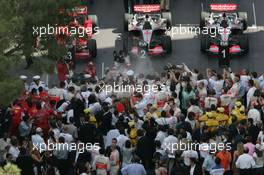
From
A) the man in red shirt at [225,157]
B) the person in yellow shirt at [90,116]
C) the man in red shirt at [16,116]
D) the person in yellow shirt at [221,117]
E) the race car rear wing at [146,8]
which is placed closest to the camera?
the man in red shirt at [225,157]

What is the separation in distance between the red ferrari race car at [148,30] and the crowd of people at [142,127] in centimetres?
528

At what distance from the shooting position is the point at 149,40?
117ft

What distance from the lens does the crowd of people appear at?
25469 millimetres

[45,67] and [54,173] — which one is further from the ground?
[45,67]

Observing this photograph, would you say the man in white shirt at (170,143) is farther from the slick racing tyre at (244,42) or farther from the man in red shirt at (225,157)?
the slick racing tyre at (244,42)

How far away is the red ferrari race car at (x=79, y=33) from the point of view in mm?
29672

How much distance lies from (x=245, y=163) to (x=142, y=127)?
10.3 ft

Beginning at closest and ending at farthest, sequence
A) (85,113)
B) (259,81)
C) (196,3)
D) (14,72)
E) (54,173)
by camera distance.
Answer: (54,173) → (85,113) → (259,81) → (14,72) → (196,3)

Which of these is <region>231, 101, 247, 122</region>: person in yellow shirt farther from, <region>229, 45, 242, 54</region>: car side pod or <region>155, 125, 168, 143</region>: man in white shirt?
<region>229, 45, 242, 54</region>: car side pod

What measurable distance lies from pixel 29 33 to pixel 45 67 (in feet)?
3.43

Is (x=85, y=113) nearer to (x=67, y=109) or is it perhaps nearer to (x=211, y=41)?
(x=67, y=109)

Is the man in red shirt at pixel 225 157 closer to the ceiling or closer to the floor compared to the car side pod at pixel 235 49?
closer to the floor

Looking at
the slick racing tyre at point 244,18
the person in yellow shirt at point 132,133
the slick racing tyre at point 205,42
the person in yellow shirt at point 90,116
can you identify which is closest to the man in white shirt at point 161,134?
the person in yellow shirt at point 132,133

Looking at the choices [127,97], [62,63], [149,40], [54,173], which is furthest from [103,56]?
[54,173]
